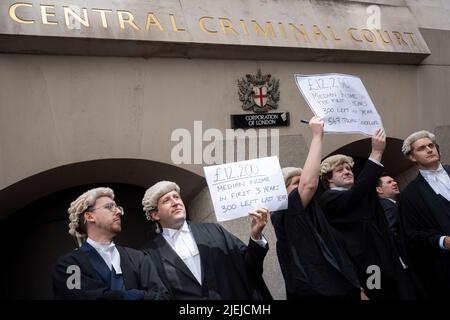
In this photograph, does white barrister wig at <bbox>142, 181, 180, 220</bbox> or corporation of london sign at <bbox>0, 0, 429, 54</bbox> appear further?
corporation of london sign at <bbox>0, 0, 429, 54</bbox>

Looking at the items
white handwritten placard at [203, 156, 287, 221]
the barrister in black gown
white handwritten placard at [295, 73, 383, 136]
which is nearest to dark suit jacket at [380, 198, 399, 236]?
white handwritten placard at [295, 73, 383, 136]

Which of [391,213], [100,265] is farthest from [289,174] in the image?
[391,213]

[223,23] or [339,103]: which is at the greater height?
[223,23]

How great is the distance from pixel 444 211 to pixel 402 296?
0.95 m

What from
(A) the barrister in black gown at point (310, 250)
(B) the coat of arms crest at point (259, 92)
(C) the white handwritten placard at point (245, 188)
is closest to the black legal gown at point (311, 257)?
(A) the barrister in black gown at point (310, 250)

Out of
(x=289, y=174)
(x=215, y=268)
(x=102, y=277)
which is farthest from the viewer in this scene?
(x=289, y=174)

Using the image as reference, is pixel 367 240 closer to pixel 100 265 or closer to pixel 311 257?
pixel 311 257

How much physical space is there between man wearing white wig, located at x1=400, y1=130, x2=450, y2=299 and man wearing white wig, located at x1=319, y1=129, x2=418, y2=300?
57 centimetres

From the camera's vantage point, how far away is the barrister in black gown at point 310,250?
12.7 feet

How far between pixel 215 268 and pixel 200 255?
13 cm

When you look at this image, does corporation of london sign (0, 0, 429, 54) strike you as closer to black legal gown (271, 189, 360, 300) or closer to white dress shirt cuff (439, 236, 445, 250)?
black legal gown (271, 189, 360, 300)

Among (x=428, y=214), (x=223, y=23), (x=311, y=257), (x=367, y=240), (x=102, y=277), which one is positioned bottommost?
(x=102, y=277)

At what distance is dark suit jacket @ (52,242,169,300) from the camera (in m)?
3.54

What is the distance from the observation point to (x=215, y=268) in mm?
3898
